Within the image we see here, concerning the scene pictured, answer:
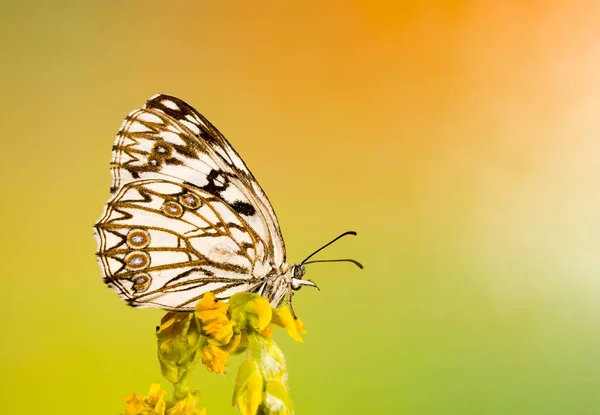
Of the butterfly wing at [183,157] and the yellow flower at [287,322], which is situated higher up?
the butterfly wing at [183,157]

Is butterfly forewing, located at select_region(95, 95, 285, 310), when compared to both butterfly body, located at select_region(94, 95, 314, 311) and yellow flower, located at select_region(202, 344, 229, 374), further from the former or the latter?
yellow flower, located at select_region(202, 344, 229, 374)

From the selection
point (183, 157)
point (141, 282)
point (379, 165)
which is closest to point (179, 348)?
point (141, 282)

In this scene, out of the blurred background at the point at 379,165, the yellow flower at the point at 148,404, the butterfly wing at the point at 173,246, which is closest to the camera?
the yellow flower at the point at 148,404

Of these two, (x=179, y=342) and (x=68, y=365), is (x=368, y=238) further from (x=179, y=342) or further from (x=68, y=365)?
(x=179, y=342)

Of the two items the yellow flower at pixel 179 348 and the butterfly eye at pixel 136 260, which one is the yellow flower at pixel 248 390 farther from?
the butterfly eye at pixel 136 260

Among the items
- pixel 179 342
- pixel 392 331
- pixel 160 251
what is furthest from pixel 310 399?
pixel 179 342

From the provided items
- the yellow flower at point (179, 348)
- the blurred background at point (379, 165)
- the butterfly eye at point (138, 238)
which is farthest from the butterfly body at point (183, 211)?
the blurred background at point (379, 165)

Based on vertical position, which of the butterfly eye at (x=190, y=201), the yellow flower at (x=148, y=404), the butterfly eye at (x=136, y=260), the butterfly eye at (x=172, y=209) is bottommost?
the yellow flower at (x=148, y=404)

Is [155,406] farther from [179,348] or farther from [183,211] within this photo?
[183,211]
